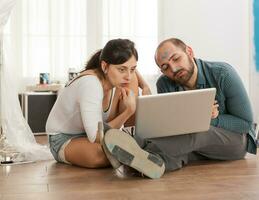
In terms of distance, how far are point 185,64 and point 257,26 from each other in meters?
2.34

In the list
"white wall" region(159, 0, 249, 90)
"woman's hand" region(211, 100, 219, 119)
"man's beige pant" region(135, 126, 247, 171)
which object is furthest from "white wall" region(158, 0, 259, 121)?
"woman's hand" region(211, 100, 219, 119)

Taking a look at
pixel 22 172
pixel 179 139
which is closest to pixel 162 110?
pixel 179 139

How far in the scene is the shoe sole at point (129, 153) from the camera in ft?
5.39

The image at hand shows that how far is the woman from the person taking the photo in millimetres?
1837

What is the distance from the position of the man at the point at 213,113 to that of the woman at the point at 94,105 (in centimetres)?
20

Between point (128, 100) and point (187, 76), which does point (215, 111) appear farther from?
point (128, 100)

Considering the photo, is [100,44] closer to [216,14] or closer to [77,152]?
[216,14]

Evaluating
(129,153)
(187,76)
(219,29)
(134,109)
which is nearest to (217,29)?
(219,29)

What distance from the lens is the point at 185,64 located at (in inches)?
77.7

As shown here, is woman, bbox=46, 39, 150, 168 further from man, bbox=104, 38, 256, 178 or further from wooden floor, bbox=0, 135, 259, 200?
man, bbox=104, 38, 256, 178

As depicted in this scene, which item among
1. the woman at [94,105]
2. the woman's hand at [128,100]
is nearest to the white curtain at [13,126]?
the woman at [94,105]

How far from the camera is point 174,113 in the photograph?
1781mm

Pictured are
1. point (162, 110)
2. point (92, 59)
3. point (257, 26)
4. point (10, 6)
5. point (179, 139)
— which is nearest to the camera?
point (162, 110)

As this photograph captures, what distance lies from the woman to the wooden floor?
94 millimetres
